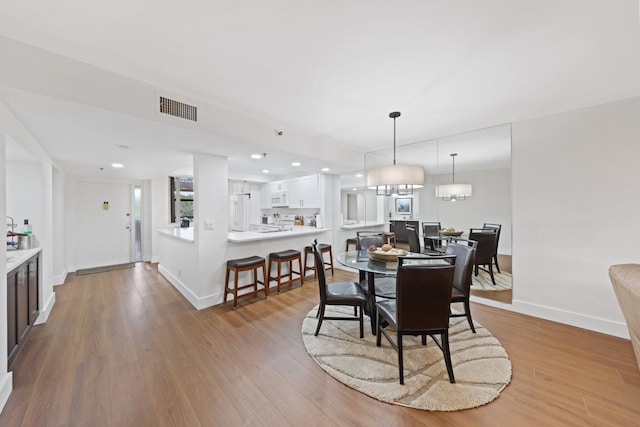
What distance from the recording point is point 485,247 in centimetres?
330

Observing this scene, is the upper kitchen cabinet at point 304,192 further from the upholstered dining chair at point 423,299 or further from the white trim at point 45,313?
the white trim at point 45,313

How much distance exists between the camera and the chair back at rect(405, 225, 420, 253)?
12.8ft

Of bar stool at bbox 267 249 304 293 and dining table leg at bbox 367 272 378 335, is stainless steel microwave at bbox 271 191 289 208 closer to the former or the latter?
bar stool at bbox 267 249 304 293

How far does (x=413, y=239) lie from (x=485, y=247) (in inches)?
38.8

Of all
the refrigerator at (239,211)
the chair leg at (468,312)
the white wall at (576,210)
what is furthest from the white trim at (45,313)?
the white wall at (576,210)

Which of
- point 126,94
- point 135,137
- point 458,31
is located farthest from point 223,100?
point 458,31

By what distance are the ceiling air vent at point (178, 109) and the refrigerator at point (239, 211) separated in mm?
4185

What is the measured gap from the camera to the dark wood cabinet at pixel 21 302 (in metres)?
1.96

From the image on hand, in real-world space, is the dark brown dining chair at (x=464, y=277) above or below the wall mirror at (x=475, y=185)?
below

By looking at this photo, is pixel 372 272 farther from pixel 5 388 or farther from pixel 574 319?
pixel 5 388

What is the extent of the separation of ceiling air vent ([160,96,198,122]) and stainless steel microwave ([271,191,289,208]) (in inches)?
149

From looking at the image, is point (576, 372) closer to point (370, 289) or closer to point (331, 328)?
point (370, 289)

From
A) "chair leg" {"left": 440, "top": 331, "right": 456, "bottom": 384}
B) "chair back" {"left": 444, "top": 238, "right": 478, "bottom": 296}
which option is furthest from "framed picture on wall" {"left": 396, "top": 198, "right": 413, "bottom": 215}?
"chair leg" {"left": 440, "top": 331, "right": 456, "bottom": 384}

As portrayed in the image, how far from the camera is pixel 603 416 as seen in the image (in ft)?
5.07
